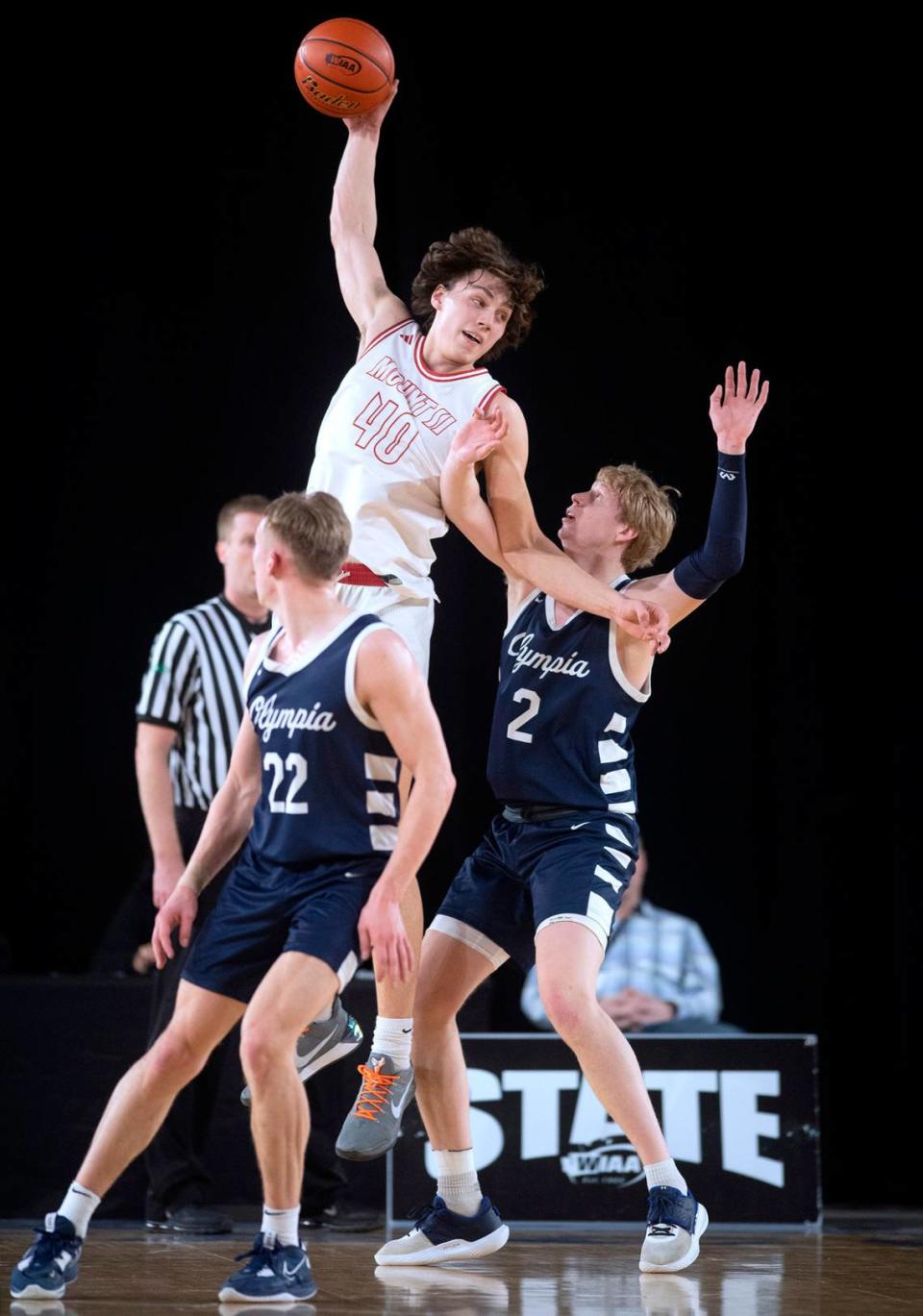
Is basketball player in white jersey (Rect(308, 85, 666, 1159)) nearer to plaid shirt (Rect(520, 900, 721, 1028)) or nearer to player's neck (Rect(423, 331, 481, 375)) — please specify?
player's neck (Rect(423, 331, 481, 375))

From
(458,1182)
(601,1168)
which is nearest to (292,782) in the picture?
(458,1182)

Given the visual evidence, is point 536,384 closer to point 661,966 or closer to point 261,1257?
point 661,966

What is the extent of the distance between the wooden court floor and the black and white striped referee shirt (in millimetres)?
1315

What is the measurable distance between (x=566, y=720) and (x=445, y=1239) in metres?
1.27

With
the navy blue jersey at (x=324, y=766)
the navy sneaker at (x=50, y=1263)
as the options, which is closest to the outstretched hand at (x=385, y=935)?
the navy blue jersey at (x=324, y=766)

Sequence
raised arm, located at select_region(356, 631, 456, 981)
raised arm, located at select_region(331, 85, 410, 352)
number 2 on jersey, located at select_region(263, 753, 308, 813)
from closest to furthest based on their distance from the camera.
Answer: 1. raised arm, located at select_region(356, 631, 456, 981)
2. number 2 on jersey, located at select_region(263, 753, 308, 813)
3. raised arm, located at select_region(331, 85, 410, 352)

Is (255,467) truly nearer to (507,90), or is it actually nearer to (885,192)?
(507,90)

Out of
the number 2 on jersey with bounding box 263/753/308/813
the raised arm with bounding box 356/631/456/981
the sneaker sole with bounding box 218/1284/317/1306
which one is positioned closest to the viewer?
the sneaker sole with bounding box 218/1284/317/1306

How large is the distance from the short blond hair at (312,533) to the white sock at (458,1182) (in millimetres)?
1488

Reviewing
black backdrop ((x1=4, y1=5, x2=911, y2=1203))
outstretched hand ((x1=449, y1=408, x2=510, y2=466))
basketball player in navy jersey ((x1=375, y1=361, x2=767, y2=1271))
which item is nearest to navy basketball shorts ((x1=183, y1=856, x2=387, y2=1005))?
basketball player in navy jersey ((x1=375, y1=361, x2=767, y2=1271))

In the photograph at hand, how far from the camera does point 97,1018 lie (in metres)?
5.16

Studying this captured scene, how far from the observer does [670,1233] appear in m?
3.78

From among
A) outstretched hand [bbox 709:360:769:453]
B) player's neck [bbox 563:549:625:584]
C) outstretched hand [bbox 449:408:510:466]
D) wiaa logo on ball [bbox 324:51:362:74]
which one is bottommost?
player's neck [bbox 563:549:625:584]

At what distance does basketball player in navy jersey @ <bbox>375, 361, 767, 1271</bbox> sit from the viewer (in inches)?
148
